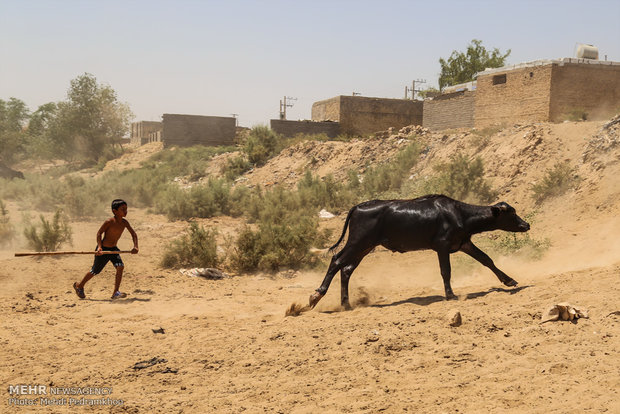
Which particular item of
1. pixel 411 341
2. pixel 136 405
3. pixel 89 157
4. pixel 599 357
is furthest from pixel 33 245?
pixel 89 157

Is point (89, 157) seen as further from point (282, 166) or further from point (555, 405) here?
point (555, 405)

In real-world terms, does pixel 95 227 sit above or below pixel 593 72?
below

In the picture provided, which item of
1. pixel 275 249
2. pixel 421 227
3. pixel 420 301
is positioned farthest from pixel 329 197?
pixel 420 301

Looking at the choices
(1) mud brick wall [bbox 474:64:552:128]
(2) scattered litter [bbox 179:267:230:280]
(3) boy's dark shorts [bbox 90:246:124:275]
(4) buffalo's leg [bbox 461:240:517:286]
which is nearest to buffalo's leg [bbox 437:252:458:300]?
(4) buffalo's leg [bbox 461:240:517:286]

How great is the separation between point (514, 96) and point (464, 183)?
7.70 m

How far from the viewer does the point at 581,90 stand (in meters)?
20.7

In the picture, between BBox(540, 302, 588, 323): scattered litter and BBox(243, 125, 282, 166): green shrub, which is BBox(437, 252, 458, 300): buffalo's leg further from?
BBox(243, 125, 282, 166): green shrub

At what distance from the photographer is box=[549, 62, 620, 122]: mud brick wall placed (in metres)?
20.5

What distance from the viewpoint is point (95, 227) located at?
662 inches

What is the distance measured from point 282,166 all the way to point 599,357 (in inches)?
951

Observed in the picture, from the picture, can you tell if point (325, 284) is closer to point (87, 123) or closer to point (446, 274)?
point (446, 274)

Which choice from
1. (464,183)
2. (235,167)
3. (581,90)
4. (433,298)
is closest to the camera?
(433,298)

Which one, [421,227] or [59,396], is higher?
[421,227]

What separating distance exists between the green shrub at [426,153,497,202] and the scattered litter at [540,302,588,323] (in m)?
9.59
